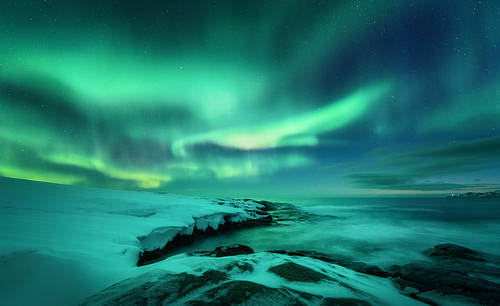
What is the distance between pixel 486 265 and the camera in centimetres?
781

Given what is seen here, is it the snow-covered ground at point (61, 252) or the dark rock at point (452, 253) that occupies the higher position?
the snow-covered ground at point (61, 252)

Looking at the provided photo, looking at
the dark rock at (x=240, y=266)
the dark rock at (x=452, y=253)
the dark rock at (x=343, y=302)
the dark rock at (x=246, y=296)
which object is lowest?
the dark rock at (x=452, y=253)

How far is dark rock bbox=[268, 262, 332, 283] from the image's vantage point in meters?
4.03

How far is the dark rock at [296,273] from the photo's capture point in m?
4.03

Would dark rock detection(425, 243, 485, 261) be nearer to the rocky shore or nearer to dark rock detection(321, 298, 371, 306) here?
the rocky shore

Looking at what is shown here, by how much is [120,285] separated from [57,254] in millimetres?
1696

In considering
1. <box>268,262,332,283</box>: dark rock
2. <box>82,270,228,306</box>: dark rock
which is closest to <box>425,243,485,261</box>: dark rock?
<box>268,262,332,283</box>: dark rock

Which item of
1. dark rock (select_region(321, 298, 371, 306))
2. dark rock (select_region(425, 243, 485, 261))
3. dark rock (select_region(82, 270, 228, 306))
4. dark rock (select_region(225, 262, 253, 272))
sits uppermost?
dark rock (select_region(82, 270, 228, 306))

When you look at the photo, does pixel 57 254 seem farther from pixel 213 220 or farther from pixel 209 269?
pixel 213 220

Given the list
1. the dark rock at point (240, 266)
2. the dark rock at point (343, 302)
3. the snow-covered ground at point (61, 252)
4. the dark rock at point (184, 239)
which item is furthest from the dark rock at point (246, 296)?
the dark rock at point (184, 239)

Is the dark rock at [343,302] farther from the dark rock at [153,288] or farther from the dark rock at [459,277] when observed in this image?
the dark rock at [459,277]

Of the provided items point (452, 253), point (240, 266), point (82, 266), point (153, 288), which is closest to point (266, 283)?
point (240, 266)

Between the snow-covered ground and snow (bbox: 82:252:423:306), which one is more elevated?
the snow-covered ground

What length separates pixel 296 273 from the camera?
4.23 meters
